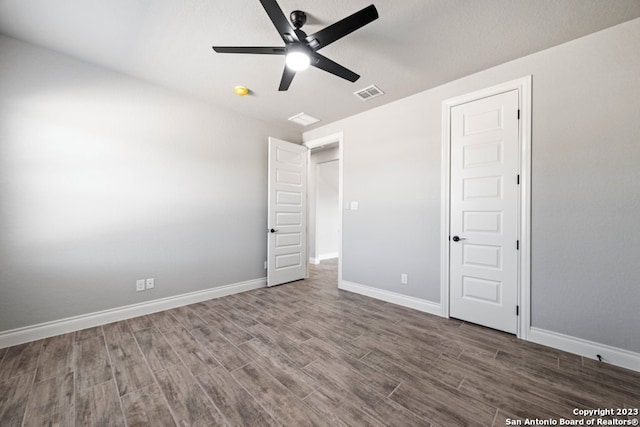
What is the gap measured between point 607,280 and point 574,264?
0.71ft

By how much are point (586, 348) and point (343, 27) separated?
10.6 ft

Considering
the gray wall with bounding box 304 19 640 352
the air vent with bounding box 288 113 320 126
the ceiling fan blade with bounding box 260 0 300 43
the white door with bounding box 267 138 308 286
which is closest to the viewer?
the ceiling fan blade with bounding box 260 0 300 43

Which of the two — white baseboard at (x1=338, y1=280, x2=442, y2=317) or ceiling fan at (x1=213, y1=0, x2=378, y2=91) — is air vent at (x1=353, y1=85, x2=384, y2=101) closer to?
ceiling fan at (x1=213, y1=0, x2=378, y2=91)

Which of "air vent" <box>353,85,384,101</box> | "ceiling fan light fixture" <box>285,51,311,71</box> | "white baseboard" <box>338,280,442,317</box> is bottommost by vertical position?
"white baseboard" <box>338,280,442,317</box>

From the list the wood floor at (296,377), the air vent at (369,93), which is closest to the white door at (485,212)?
the wood floor at (296,377)

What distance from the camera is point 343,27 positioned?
1613 mm

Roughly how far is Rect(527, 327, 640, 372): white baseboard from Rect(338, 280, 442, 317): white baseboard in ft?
2.91

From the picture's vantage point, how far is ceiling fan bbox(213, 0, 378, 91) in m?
1.53

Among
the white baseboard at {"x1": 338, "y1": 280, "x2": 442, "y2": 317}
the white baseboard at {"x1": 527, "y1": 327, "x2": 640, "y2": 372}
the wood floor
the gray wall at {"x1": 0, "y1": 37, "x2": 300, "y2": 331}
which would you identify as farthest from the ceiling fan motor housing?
the white baseboard at {"x1": 527, "y1": 327, "x2": 640, "y2": 372}

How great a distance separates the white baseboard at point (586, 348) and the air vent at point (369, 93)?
3028 millimetres

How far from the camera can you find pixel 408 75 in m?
2.70

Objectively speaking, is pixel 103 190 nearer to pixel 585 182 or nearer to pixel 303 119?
Result: pixel 303 119

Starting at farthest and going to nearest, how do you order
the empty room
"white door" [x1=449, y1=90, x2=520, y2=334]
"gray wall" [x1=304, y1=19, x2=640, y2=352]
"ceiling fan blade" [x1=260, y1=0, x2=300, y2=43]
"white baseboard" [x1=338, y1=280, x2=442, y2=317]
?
"white baseboard" [x1=338, y1=280, x2=442, y2=317], "white door" [x1=449, y1=90, x2=520, y2=334], "gray wall" [x1=304, y1=19, x2=640, y2=352], the empty room, "ceiling fan blade" [x1=260, y1=0, x2=300, y2=43]

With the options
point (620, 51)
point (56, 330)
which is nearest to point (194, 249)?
point (56, 330)
